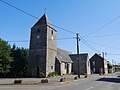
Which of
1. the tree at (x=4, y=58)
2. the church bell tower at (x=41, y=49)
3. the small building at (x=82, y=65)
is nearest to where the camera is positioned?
the tree at (x=4, y=58)

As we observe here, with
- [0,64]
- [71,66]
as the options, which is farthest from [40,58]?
[71,66]

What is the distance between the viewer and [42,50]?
47.3 m

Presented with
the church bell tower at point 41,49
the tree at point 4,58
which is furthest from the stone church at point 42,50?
the tree at point 4,58

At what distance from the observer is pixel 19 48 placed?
165 ft

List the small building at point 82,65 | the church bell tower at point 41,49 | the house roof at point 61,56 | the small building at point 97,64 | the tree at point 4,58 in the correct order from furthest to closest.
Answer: the small building at point 97,64 → the small building at point 82,65 → the house roof at point 61,56 → the church bell tower at point 41,49 → the tree at point 4,58

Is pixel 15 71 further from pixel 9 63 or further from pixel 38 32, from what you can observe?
pixel 38 32

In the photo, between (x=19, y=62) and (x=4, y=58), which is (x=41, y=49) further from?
(x=4, y=58)

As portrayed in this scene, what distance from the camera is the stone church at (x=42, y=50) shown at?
46.6 metres

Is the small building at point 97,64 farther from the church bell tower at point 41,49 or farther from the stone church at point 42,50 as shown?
the church bell tower at point 41,49

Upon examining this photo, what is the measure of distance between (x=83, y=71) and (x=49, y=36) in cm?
2171

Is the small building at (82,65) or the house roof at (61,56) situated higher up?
the house roof at (61,56)

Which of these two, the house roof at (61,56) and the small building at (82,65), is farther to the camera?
the small building at (82,65)

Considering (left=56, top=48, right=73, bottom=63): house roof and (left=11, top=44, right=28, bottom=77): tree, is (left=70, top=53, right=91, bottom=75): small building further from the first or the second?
(left=11, top=44, right=28, bottom=77): tree

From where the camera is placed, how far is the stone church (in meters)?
46.6
